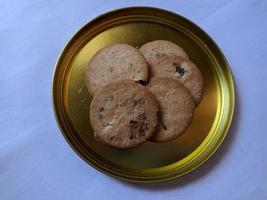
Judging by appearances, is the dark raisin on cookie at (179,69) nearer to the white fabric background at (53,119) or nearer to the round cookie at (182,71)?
the round cookie at (182,71)

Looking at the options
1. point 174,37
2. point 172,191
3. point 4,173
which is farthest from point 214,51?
point 4,173

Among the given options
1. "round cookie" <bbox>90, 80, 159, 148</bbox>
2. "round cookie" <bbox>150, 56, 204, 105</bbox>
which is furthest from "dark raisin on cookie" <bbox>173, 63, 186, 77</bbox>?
"round cookie" <bbox>90, 80, 159, 148</bbox>

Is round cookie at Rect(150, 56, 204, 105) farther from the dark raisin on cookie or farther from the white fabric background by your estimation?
the white fabric background

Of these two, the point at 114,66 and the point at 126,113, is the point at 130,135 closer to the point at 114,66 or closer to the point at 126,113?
the point at 126,113

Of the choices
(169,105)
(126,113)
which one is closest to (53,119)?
(126,113)

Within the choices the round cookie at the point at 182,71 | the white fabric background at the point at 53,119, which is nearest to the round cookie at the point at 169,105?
the round cookie at the point at 182,71

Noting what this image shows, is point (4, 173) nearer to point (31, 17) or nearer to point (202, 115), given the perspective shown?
point (31, 17)
